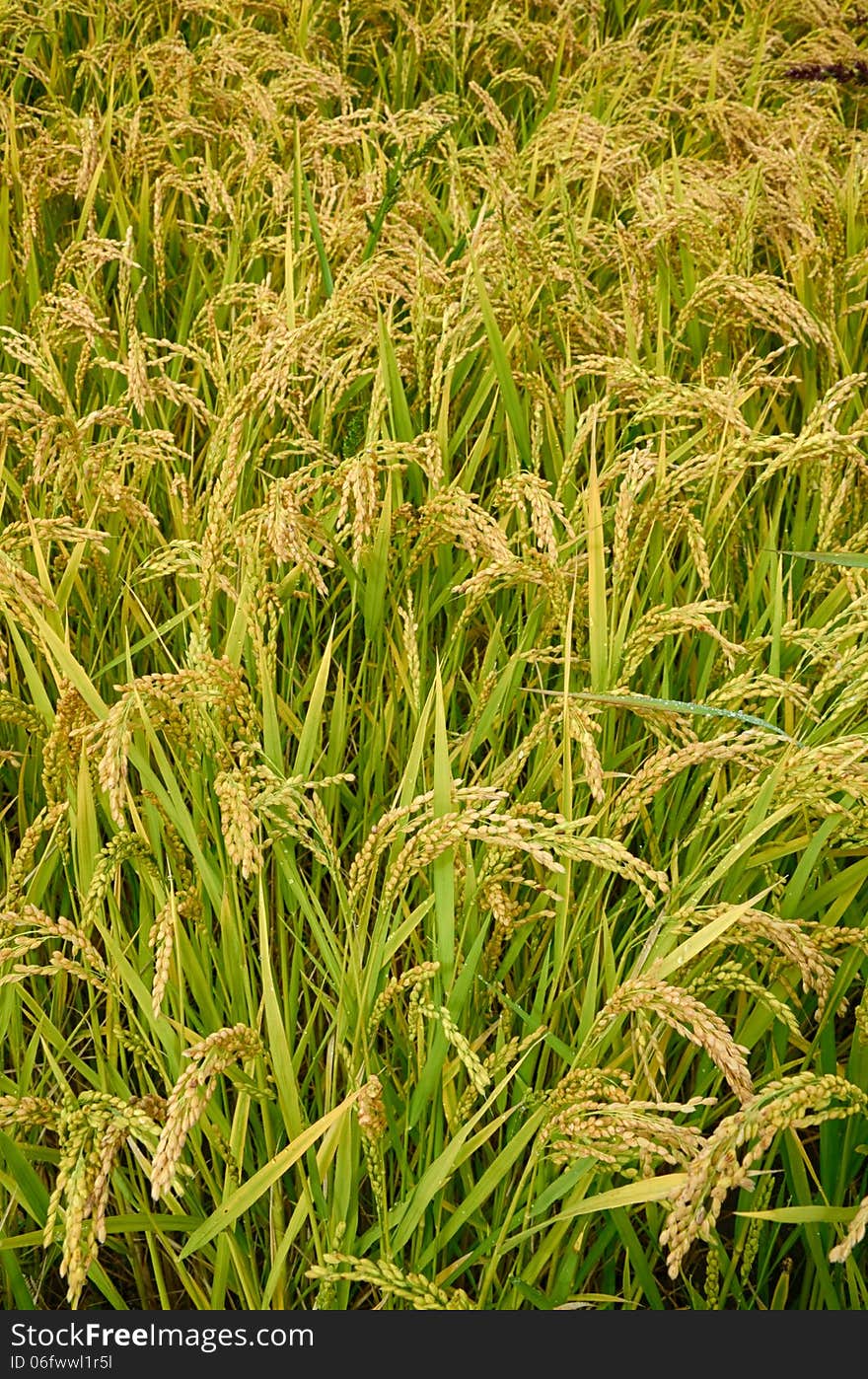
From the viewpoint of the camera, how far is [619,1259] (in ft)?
4.42

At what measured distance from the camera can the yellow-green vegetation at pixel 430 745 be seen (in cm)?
117

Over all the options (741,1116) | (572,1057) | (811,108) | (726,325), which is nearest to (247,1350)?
(572,1057)

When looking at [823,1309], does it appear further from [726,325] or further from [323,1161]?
[726,325]

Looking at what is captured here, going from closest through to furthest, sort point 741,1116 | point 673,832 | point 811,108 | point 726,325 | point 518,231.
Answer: point 741,1116 → point 673,832 → point 726,325 → point 518,231 → point 811,108

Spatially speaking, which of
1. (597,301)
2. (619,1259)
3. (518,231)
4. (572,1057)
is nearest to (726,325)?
(597,301)

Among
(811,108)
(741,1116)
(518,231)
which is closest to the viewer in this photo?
(741,1116)

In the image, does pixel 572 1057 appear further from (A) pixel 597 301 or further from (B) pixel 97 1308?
(A) pixel 597 301

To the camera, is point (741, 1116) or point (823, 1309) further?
point (823, 1309)

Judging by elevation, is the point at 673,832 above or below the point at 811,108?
below

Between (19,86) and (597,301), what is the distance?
182 centimetres

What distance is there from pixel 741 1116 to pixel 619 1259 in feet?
1.57

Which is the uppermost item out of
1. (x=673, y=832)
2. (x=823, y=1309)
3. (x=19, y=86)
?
(x=19, y=86)

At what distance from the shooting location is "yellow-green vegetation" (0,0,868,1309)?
1172mm

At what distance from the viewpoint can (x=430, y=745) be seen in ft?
5.38
